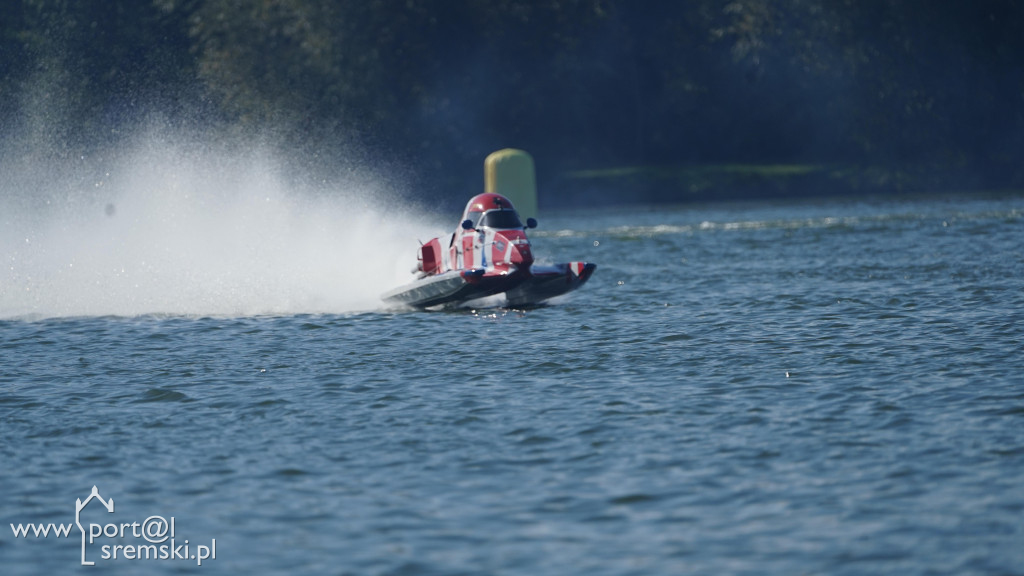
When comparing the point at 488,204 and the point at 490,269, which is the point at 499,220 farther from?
the point at 490,269

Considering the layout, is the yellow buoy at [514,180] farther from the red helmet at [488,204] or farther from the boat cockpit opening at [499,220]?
the boat cockpit opening at [499,220]

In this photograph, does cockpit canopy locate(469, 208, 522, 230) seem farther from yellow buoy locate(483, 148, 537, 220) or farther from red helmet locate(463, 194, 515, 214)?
yellow buoy locate(483, 148, 537, 220)

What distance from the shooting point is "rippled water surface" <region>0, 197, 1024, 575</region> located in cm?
825

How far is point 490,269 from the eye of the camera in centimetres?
2127

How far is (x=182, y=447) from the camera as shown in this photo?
11359mm

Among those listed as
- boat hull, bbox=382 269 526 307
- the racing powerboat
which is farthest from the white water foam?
the racing powerboat

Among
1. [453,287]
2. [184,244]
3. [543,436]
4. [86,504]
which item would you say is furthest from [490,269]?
[184,244]

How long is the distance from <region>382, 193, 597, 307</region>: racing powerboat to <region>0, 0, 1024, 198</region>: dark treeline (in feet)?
136

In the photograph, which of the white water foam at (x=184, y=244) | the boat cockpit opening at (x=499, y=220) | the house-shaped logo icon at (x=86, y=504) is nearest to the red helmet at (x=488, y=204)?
the boat cockpit opening at (x=499, y=220)

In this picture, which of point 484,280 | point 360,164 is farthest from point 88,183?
point 484,280

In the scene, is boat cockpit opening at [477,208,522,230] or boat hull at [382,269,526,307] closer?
boat hull at [382,269,526,307]

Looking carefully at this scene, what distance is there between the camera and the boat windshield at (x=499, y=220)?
21.9 meters

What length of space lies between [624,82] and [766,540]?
233 ft

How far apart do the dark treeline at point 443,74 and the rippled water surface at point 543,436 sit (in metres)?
42.8
